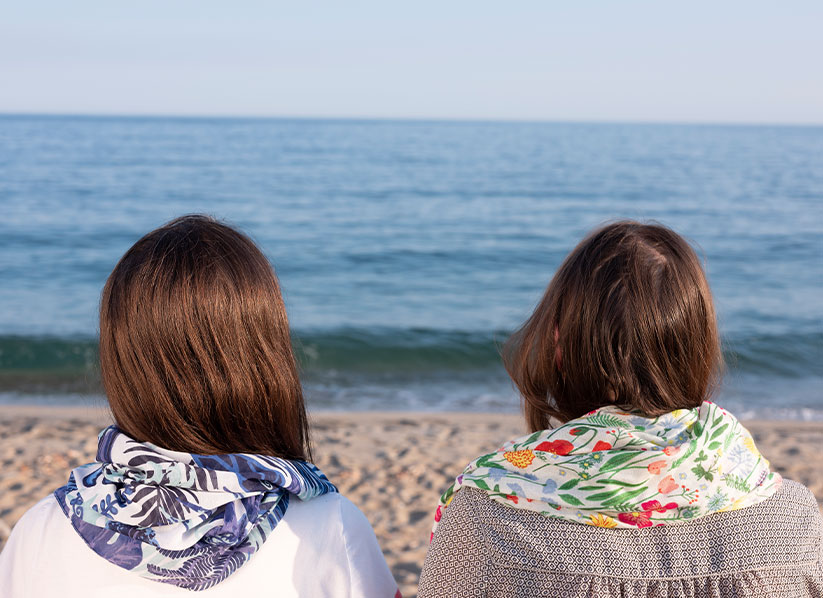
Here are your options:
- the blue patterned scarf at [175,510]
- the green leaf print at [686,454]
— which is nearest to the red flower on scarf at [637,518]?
the green leaf print at [686,454]

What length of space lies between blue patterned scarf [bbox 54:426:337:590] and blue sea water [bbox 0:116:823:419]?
2902 mm

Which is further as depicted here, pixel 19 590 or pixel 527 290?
pixel 527 290

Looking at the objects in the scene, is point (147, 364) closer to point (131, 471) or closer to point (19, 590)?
point (131, 471)

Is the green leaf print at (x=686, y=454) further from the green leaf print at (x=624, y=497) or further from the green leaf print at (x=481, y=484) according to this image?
the green leaf print at (x=481, y=484)

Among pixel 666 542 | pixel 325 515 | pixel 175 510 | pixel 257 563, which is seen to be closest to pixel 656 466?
pixel 666 542

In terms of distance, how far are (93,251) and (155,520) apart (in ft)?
48.8

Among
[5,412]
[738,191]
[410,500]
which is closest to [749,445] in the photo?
[410,500]

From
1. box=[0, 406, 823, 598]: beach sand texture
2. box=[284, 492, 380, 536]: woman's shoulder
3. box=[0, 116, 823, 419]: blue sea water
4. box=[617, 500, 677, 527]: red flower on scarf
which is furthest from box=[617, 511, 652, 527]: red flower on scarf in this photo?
box=[0, 116, 823, 419]: blue sea water

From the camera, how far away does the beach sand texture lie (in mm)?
4043

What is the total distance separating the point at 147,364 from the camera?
1.30m

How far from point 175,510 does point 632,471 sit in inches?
31.8

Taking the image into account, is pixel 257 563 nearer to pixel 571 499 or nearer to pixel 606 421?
pixel 571 499

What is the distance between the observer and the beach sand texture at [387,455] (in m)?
4.04

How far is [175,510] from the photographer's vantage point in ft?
4.01
